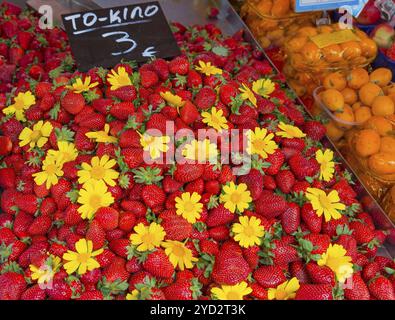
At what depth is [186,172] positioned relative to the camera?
4.77ft

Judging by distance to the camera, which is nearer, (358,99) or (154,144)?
(154,144)

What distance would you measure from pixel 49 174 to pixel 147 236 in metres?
0.42

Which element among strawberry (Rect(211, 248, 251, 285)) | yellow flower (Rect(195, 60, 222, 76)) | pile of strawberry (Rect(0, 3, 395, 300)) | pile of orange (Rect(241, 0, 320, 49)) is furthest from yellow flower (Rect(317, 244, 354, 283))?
pile of orange (Rect(241, 0, 320, 49))

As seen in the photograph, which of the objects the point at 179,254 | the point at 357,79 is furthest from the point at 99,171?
the point at 357,79

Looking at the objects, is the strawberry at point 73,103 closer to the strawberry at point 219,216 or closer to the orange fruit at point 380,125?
the strawberry at point 219,216

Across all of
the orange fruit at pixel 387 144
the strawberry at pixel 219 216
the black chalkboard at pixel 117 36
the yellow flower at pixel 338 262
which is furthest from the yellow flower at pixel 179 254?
the orange fruit at pixel 387 144

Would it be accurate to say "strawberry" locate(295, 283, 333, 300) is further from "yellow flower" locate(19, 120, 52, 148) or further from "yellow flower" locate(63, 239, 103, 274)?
"yellow flower" locate(19, 120, 52, 148)

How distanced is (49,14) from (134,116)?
136 centimetres

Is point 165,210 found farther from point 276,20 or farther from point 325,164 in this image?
point 276,20

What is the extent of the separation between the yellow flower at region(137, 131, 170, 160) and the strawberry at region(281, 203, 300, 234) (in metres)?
0.45

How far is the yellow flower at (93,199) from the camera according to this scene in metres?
1.39

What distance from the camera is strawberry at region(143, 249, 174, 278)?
1.30m
